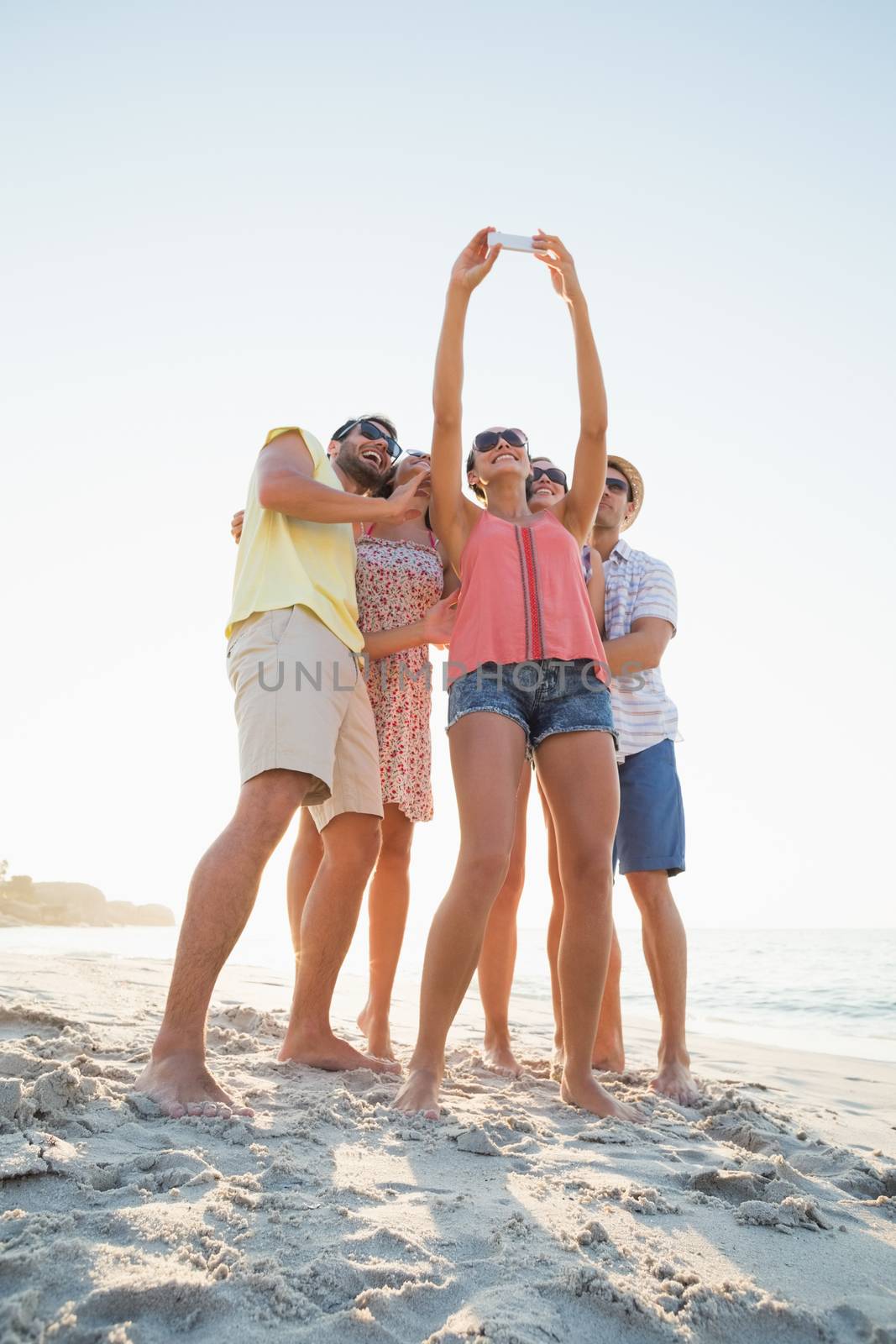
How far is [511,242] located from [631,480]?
4.39 feet

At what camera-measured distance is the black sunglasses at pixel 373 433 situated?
355 cm

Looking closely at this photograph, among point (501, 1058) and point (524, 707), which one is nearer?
point (524, 707)

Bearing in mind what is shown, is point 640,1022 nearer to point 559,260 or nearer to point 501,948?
point 501,948

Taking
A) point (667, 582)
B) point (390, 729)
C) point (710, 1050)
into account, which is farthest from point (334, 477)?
point (710, 1050)

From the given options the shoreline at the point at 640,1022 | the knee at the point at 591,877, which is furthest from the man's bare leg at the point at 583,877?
the shoreline at the point at 640,1022

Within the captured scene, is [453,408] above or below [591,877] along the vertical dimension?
above

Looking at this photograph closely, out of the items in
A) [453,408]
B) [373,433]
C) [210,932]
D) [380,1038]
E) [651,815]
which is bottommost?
[380,1038]

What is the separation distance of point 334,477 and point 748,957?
1536 cm

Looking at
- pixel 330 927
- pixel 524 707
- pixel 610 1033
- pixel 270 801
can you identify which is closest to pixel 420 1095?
pixel 330 927

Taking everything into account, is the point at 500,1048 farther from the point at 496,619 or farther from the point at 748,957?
the point at 748,957

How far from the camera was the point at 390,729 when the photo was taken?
11.6 ft

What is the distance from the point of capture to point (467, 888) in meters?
2.57

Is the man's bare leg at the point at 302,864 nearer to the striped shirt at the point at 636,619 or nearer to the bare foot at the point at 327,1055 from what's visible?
the bare foot at the point at 327,1055

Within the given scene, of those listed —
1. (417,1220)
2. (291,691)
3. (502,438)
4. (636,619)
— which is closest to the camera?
(417,1220)
